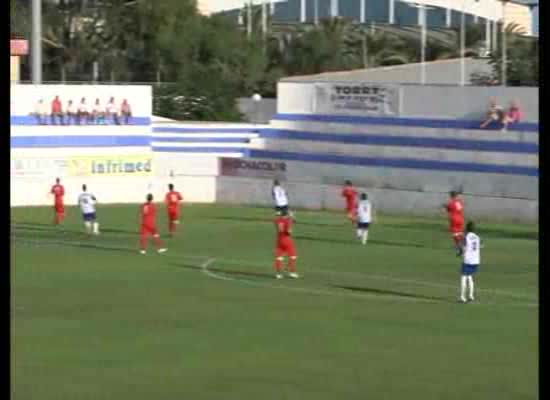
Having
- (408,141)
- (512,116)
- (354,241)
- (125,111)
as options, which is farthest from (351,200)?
(125,111)

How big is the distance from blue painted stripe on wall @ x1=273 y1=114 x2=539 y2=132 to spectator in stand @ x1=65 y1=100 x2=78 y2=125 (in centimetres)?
957

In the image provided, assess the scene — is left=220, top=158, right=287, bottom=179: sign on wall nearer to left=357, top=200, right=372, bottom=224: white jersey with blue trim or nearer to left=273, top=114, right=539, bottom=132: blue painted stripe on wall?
left=273, top=114, right=539, bottom=132: blue painted stripe on wall

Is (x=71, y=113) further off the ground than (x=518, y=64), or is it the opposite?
(x=518, y=64)

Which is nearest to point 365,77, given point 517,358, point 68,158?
point 68,158

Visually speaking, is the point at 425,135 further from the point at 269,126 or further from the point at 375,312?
the point at 375,312

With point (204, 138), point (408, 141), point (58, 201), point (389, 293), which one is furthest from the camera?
point (204, 138)

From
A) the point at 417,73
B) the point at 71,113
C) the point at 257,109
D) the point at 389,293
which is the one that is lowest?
the point at 389,293

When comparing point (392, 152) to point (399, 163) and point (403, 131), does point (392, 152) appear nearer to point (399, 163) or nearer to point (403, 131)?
point (399, 163)

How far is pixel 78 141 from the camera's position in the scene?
53.8 meters

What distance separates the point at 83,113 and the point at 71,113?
0.56m

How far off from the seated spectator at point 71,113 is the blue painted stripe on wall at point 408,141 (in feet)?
29.3

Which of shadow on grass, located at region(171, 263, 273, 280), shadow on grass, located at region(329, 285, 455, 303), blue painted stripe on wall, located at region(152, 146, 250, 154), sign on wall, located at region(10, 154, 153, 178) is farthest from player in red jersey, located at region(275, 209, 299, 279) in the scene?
blue painted stripe on wall, located at region(152, 146, 250, 154)

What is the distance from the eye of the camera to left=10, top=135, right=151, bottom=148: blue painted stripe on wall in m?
52.1
